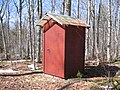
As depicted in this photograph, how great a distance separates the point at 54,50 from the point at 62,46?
46 centimetres

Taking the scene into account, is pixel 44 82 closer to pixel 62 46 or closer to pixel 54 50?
pixel 54 50

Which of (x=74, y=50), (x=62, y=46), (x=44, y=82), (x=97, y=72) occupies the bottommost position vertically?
(x=44, y=82)

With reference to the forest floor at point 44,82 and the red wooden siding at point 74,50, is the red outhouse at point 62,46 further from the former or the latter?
the forest floor at point 44,82

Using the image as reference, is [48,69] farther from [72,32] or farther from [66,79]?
[72,32]

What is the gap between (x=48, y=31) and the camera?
9297 millimetres

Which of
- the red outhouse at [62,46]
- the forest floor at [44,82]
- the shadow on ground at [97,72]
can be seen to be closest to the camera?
the forest floor at [44,82]

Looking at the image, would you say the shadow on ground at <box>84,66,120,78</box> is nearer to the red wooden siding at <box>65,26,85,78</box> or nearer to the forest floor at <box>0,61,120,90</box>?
the forest floor at <box>0,61,120,90</box>

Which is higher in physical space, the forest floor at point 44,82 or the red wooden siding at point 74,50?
the red wooden siding at point 74,50

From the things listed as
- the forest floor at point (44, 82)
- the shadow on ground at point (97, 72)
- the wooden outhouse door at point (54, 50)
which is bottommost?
the forest floor at point (44, 82)

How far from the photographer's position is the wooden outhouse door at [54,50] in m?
8.73

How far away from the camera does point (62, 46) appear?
8.69 meters

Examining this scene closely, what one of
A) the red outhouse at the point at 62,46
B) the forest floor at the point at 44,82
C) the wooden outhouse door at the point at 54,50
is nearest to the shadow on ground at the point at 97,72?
the forest floor at the point at 44,82

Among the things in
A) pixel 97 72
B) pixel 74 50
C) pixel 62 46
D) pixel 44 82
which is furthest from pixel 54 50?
pixel 97 72

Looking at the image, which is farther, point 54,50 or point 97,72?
point 97,72
